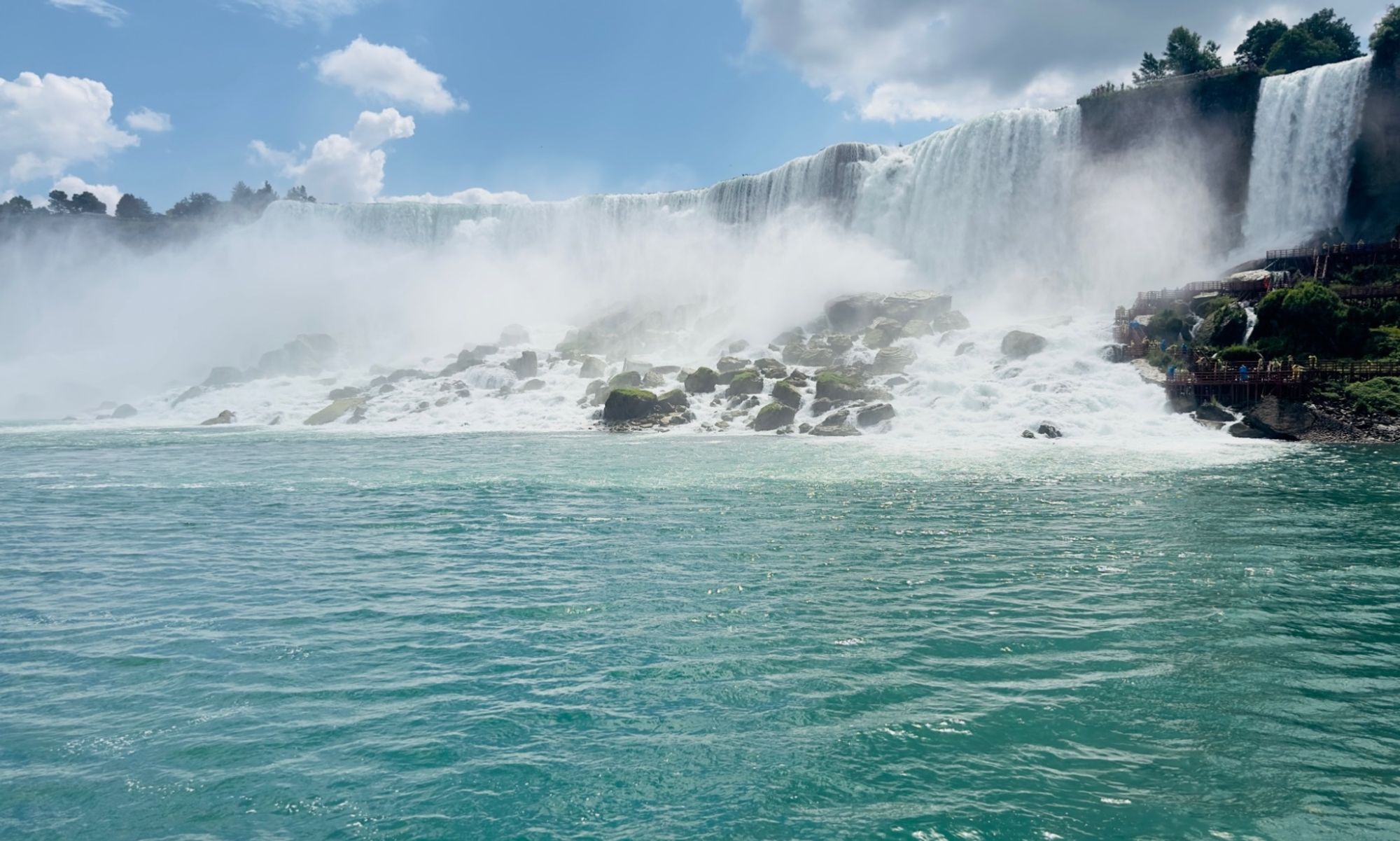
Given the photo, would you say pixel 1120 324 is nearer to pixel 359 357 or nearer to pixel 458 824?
pixel 458 824

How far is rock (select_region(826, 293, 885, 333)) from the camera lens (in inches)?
1849

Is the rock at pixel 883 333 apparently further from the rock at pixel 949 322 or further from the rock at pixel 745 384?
the rock at pixel 745 384

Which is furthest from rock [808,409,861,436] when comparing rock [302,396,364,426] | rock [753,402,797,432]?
rock [302,396,364,426]

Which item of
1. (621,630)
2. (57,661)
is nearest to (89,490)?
(57,661)

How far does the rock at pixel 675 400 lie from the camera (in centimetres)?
3781

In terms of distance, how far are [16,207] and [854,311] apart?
3625 inches

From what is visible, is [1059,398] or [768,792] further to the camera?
[1059,398]

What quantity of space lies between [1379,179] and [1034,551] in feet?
130

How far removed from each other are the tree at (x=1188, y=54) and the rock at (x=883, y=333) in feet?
107

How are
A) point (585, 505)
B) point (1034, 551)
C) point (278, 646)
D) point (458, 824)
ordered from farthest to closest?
point (585, 505)
point (1034, 551)
point (278, 646)
point (458, 824)

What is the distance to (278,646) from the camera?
916 cm

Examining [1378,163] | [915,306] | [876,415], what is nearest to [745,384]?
[876,415]

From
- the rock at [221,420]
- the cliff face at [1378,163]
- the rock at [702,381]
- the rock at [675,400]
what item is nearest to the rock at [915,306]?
the rock at [702,381]

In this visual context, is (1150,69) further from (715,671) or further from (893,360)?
(715,671)
